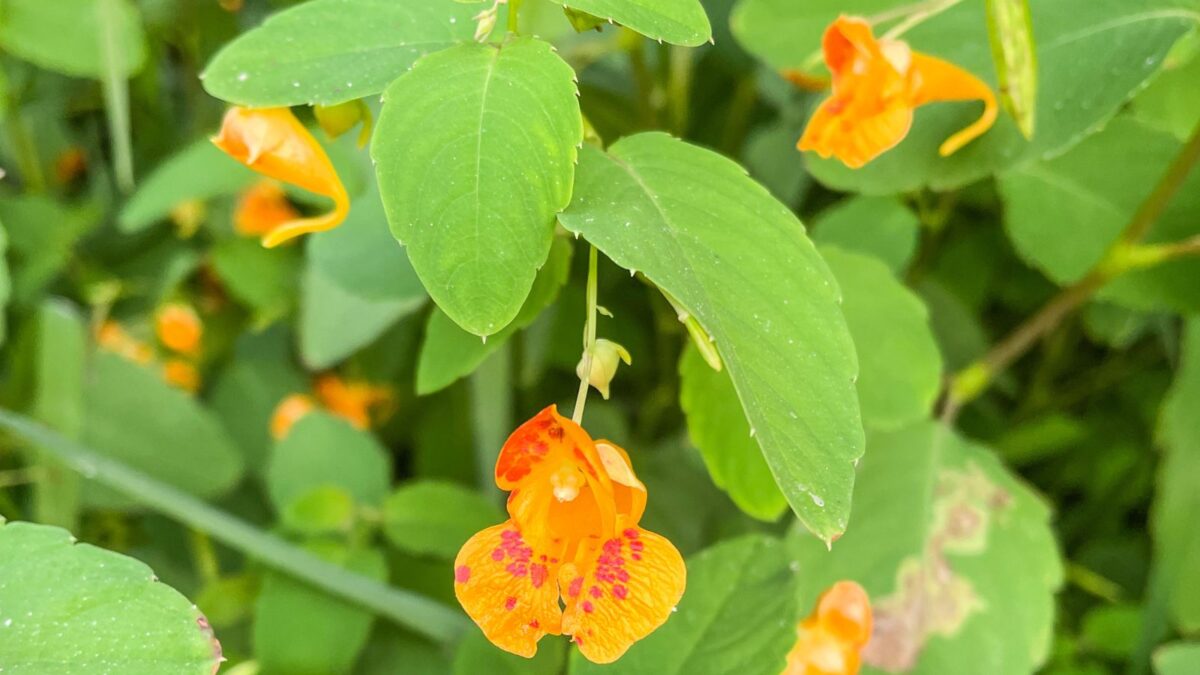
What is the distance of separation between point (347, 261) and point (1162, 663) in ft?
1.79

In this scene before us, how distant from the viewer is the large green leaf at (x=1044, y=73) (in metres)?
A: 0.53

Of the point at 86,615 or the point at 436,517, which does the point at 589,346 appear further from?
the point at 436,517

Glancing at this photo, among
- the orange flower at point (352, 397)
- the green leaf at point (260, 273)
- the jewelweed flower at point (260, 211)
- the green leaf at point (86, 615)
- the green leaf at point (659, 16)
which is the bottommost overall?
the orange flower at point (352, 397)

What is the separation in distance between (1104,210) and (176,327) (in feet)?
2.65

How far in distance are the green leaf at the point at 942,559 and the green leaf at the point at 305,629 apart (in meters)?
0.30

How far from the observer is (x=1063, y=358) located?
2.99ft

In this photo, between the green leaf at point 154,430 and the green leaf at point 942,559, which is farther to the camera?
the green leaf at point 154,430

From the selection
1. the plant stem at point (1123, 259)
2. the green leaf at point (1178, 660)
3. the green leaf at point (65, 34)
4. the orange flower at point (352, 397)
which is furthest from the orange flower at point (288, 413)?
the green leaf at point (1178, 660)

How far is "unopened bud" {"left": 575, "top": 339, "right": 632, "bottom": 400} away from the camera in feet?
1.25

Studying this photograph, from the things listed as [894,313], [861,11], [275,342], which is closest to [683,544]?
[894,313]

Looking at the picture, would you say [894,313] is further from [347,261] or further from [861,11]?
[347,261]

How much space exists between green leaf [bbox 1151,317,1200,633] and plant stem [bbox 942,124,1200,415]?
0.10 metres

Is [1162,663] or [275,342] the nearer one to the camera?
[1162,663]

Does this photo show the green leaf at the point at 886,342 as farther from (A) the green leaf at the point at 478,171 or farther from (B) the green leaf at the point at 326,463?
(B) the green leaf at the point at 326,463
